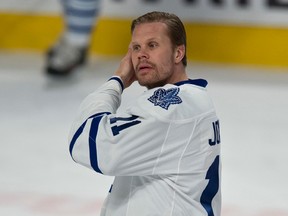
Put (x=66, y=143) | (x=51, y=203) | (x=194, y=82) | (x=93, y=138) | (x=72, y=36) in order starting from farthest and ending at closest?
(x=72, y=36), (x=66, y=143), (x=51, y=203), (x=194, y=82), (x=93, y=138)

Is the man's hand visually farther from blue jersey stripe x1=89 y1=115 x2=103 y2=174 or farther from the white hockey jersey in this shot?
blue jersey stripe x1=89 y1=115 x2=103 y2=174

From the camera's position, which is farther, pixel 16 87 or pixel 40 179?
pixel 16 87

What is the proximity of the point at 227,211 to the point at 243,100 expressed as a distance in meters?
1.81

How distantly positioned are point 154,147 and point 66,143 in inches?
85.0

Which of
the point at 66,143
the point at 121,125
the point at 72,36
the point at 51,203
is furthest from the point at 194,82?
the point at 72,36

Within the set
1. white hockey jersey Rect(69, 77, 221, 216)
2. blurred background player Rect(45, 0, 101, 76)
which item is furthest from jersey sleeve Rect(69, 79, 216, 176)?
blurred background player Rect(45, 0, 101, 76)

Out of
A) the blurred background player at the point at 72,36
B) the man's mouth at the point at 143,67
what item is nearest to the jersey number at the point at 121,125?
the man's mouth at the point at 143,67

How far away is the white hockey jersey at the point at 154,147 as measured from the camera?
156cm

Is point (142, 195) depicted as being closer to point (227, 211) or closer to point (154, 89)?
point (154, 89)

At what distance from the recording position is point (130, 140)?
1563mm

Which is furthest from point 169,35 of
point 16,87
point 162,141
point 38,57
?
point 38,57

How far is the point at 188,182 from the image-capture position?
5.33 ft

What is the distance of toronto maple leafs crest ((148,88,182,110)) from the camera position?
61.8 inches

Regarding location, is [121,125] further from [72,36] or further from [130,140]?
[72,36]
